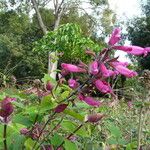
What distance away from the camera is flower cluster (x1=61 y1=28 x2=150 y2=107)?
1.18 meters

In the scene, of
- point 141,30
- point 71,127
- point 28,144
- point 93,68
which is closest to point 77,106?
point 71,127

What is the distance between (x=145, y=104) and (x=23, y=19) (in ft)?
101

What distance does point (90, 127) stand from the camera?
1.69 meters

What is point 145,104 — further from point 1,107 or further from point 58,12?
point 58,12

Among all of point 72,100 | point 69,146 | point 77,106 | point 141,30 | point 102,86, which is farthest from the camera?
point 141,30

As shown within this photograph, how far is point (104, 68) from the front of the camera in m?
1.17

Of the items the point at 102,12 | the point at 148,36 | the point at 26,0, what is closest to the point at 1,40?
the point at 26,0

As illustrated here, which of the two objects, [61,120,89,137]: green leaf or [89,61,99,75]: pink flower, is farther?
[61,120,89,137]: green leaf

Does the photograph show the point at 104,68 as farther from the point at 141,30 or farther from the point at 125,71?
the point at 141,30

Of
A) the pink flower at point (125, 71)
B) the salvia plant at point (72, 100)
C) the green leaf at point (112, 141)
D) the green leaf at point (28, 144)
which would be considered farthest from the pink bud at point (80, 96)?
the green leaf at point (112, 141)

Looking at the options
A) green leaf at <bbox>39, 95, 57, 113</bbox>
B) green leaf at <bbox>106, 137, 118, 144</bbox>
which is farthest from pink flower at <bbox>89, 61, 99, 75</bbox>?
green leaf at <bbox>106, 137, 118, 144</bbox>

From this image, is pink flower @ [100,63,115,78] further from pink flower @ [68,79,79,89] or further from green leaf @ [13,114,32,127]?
green leaf @ [13,114,32,127]

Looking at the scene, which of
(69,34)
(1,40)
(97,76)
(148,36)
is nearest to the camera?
(97,76)

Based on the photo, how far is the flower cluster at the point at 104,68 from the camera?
46.4 inches
